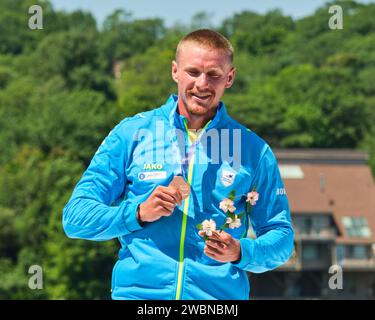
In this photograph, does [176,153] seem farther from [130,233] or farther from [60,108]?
[60,108]

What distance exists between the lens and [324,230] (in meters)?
107

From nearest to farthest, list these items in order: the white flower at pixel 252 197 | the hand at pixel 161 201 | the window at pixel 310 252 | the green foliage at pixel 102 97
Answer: the hand at pixel 161 201, the white flower at pixel 252 197, the green foliage at pixel 102 97, the window at pixel 310 252

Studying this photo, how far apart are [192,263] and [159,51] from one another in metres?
161

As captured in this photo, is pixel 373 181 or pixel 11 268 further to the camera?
pixel 373 181

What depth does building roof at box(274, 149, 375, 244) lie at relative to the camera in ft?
360

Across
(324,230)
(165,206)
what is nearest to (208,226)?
(165,206)

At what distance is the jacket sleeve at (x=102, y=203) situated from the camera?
5.45 meters

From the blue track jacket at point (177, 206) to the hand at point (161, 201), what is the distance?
0.12 meters

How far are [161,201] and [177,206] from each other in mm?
203

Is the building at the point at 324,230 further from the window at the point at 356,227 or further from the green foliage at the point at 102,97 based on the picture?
the green foliage at the point at 102,97

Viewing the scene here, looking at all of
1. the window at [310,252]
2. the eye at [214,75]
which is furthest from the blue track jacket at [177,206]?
the window at [310,252]

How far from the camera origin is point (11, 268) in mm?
99375

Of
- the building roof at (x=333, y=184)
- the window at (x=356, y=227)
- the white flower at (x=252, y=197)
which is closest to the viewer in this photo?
the white flower at (x=252, y=197)

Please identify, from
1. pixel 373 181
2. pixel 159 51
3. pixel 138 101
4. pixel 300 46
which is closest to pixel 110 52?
pixel 159 51
